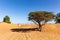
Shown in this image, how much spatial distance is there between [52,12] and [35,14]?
4166 millimetres

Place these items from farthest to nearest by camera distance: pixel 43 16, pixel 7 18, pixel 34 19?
pixel 7 18, pixel 34 19, pixel 43 16

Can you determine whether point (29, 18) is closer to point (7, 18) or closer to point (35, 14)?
point (35, 14)

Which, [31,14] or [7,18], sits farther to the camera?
[7,18]

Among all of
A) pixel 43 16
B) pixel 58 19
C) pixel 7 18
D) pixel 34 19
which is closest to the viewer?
pixel 43 16

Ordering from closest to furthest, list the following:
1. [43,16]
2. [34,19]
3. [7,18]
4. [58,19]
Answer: [43,16] < [34,19] < [58,19] < [7,18]

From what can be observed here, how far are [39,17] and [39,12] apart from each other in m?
1.12

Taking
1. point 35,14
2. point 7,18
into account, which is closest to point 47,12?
point 35,14

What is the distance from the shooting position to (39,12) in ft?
87.2

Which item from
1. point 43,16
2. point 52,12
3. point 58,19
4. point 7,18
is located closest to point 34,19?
point 43,16

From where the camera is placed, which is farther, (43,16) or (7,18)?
(7,18)

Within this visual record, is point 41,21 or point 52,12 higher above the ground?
point 52,12

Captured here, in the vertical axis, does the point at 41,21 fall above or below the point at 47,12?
below

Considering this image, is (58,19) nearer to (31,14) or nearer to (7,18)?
(7,18)

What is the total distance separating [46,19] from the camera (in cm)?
2656
